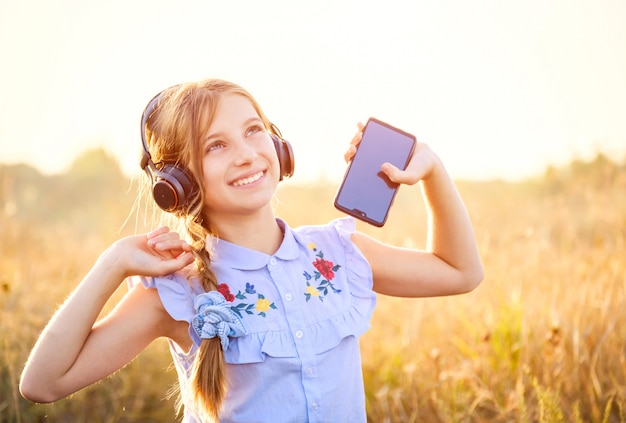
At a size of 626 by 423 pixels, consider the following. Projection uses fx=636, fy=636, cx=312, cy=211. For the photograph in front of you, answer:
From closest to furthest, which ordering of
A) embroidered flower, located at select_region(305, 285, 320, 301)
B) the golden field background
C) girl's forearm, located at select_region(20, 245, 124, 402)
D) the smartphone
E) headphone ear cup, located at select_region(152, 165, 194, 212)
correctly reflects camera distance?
girl's forearm, located at select_region(20, 245, 124, 402)
headphone ear cup, located at select_region(152, 165, 194, 212)
embroidered flower, located at select_region(305, 285, 320, 301)
the smartphone
the golden field background

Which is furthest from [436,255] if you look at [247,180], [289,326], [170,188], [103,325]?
[103,325]

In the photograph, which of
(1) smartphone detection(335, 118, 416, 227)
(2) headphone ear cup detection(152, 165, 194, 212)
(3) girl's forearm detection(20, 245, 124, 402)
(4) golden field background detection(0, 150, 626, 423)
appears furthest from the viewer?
(4) golden field background detection(0, 150, 626, 423)

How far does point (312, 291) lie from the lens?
6.88ft

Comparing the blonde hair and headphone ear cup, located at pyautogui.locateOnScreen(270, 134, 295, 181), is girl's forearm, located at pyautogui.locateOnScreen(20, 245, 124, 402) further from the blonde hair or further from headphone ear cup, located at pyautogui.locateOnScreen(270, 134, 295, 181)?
headphone ear cup, located at pyautogui.locateOnScreen(270, 134, 295, 181)

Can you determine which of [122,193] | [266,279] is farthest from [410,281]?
[122,193]

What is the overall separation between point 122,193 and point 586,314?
459 cm

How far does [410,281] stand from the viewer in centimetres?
230

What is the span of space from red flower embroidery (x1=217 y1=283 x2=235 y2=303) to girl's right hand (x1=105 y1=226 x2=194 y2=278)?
13cm

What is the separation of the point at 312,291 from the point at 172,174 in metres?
0.59

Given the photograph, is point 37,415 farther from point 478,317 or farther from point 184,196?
point 478,317

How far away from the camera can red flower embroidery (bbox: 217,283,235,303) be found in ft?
6.64

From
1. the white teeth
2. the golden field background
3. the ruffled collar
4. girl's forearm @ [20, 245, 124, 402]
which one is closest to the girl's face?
the white teeth

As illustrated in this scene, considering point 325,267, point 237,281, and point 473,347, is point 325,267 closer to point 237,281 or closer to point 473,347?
point 237,281

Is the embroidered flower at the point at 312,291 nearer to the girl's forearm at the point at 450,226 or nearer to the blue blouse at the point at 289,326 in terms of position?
the blue blouse at the point at 289,326
